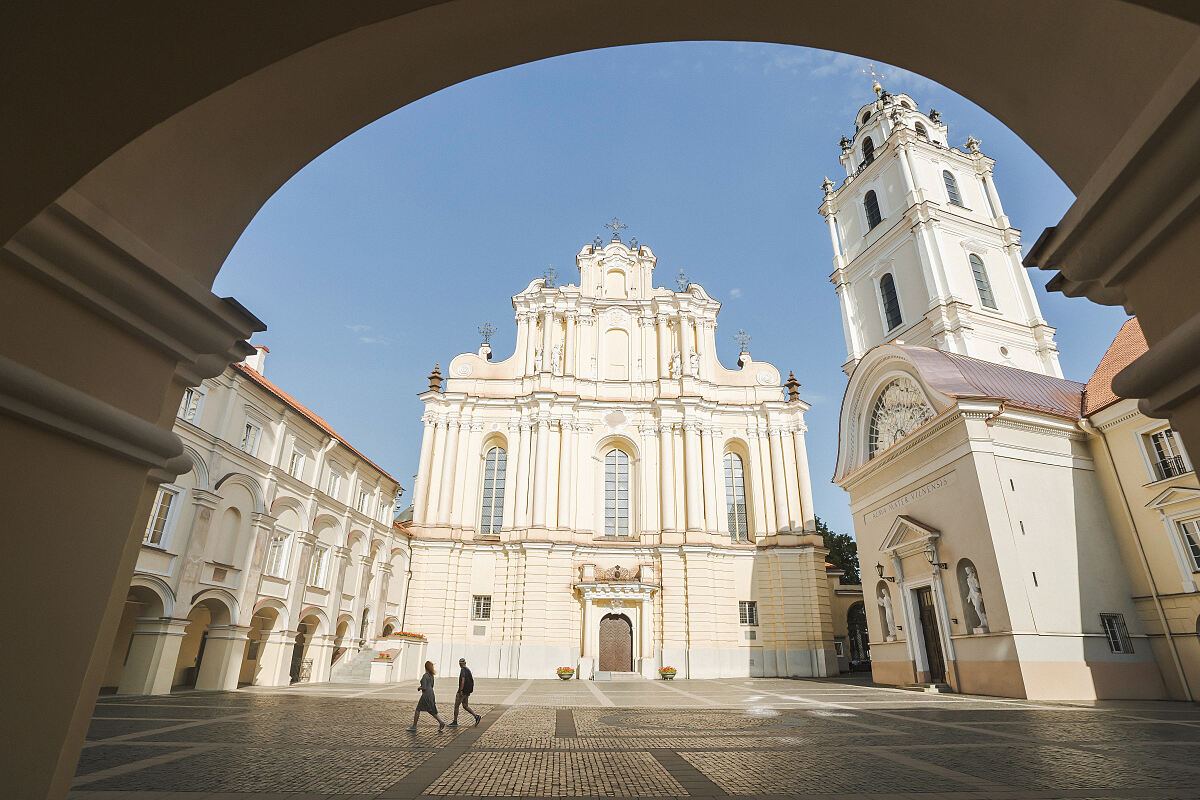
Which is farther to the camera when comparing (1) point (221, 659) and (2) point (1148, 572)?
(1) point (221, 659)

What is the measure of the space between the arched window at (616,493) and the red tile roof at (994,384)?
57.0 ft

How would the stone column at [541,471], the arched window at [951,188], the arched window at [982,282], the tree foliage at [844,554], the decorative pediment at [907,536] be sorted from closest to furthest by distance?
1. the decorative pediment at [907,536]
2. the stone column at [541,471]
3. the arched window at [982,282]
4. the arched window at [951,188]
5. the tree foliage at [844,554]

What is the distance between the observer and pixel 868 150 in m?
38.3

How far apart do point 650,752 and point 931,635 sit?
588 inches

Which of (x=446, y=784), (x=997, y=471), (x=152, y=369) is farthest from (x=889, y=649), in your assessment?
(x=152, y=369)

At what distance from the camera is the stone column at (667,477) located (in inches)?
1259

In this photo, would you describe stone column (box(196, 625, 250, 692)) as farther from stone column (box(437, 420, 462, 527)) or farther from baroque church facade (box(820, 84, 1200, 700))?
baroque church facade (box(820, 84, 1200, 700))

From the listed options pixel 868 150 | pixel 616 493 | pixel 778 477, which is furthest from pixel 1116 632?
pixel 868 150

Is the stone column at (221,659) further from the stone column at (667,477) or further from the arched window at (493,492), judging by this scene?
the stone column at (667,477)

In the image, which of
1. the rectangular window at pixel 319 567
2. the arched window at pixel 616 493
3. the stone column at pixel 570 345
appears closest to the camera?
the rectangular window at pixel 319 567

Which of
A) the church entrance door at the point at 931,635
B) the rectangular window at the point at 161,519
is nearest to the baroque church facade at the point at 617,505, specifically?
the church entrance door at the point at 931,635

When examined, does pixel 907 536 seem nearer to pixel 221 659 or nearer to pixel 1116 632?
pixel 1116 632

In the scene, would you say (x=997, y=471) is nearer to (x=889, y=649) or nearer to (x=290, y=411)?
(x=889, y=649)

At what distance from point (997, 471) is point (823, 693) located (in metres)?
8.62
